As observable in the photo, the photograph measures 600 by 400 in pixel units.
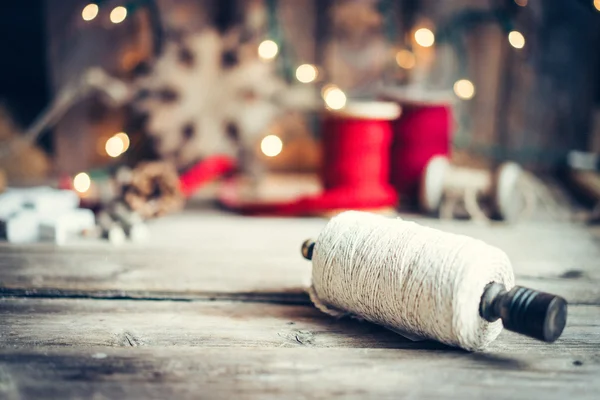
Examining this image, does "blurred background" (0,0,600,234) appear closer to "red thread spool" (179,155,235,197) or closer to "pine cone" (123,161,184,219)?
"red thread spool" (179,155,235,197)

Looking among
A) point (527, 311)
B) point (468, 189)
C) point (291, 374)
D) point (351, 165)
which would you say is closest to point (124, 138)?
point (351, 165)

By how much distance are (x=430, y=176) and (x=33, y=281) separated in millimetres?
Answer: 1049

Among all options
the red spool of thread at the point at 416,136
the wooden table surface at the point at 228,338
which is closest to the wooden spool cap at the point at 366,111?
the red spool of thread at the point at 416,136

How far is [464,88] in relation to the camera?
6.64 ft

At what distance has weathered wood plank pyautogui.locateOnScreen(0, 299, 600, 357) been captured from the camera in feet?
2.88

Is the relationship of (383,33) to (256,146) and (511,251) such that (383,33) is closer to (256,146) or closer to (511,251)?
(256,146)

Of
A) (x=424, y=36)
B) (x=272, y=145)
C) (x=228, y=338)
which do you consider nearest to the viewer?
(x=228, y=338)

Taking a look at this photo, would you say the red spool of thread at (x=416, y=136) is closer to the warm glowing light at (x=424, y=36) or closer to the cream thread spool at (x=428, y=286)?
the warm glowing light at (x=424, y=36)

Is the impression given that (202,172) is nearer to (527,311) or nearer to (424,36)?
(424,36)

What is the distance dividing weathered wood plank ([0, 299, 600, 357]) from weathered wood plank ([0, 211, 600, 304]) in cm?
7

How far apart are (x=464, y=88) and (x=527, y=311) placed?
1.38 meters

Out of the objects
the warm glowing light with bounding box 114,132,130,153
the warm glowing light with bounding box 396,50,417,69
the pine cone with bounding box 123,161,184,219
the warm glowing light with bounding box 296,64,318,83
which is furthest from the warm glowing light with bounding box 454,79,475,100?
the warm glowing light with bounding box 114,132,130,153

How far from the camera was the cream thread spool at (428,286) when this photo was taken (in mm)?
784

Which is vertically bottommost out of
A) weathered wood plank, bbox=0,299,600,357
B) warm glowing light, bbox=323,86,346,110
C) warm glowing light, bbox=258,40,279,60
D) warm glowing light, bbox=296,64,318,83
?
weathered wood plank, bbox=0,299,600,357
